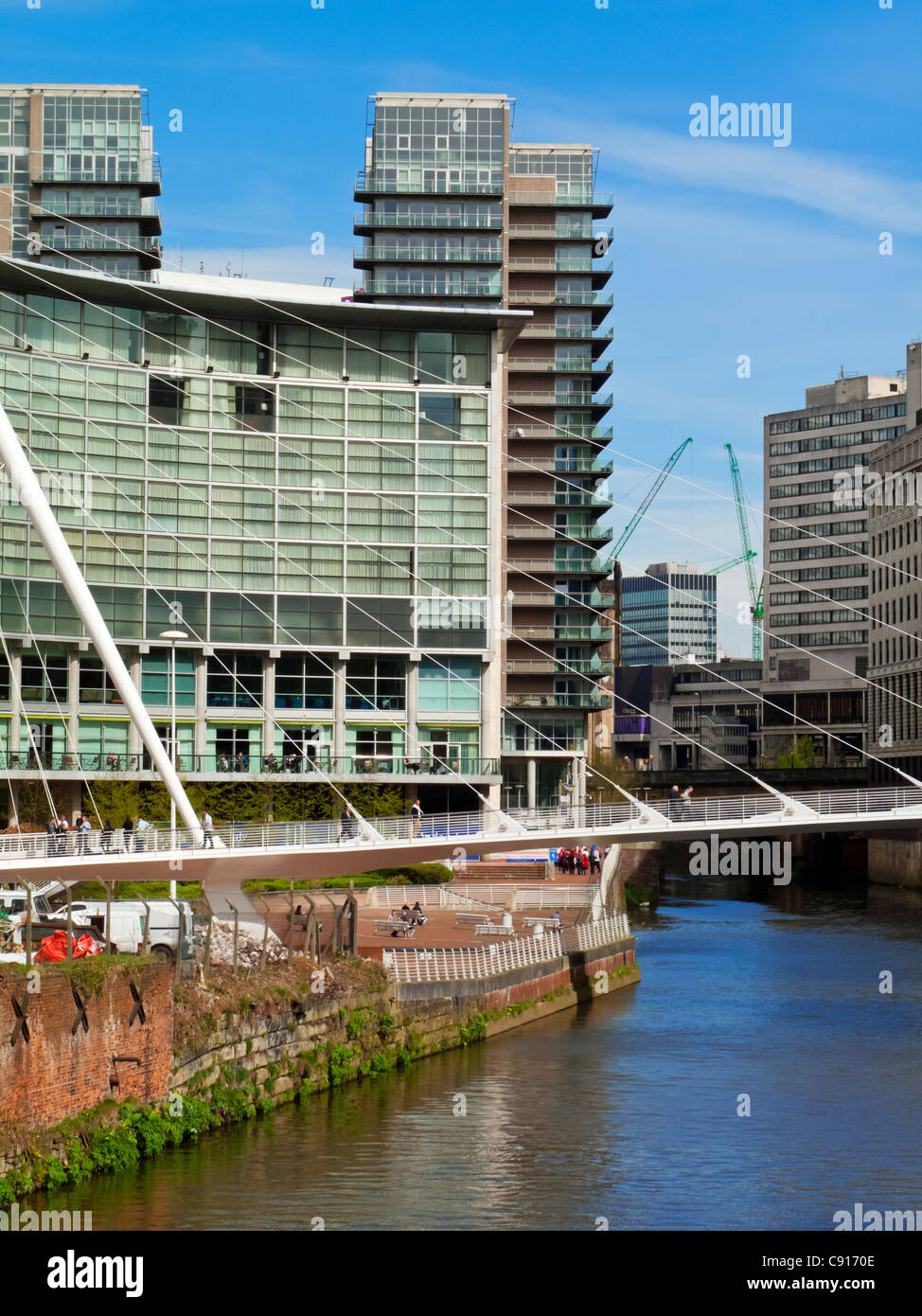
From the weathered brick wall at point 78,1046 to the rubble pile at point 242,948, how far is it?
3.94 metres

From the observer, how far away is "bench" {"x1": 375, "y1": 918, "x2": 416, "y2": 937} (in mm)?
49625

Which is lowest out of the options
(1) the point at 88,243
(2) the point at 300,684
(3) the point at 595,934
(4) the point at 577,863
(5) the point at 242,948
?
(3) the point at 595,934

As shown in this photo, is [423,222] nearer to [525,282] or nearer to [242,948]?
[525,282]

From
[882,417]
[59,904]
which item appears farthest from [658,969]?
[882,417]

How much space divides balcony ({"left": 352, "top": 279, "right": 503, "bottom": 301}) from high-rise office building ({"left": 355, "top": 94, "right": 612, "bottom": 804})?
9 cm

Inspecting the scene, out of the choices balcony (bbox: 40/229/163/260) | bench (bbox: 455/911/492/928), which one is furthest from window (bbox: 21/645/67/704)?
balcony (bbox: 40/229/163/260)

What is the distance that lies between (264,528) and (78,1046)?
59412mm

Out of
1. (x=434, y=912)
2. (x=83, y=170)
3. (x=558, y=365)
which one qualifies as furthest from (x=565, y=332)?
(x=434, y=912)

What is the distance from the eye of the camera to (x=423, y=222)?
403 ft

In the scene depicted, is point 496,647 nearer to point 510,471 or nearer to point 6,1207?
point 510,471

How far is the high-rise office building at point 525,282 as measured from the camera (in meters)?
117

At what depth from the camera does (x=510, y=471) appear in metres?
119

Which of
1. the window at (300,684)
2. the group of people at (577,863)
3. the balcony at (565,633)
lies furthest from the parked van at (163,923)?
the balcony at (565,633)

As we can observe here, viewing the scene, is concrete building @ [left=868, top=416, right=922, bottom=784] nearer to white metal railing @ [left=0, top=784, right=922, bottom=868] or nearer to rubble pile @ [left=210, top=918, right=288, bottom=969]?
white metal railing @ [left=0, top=784, right=922, bottom=868]
